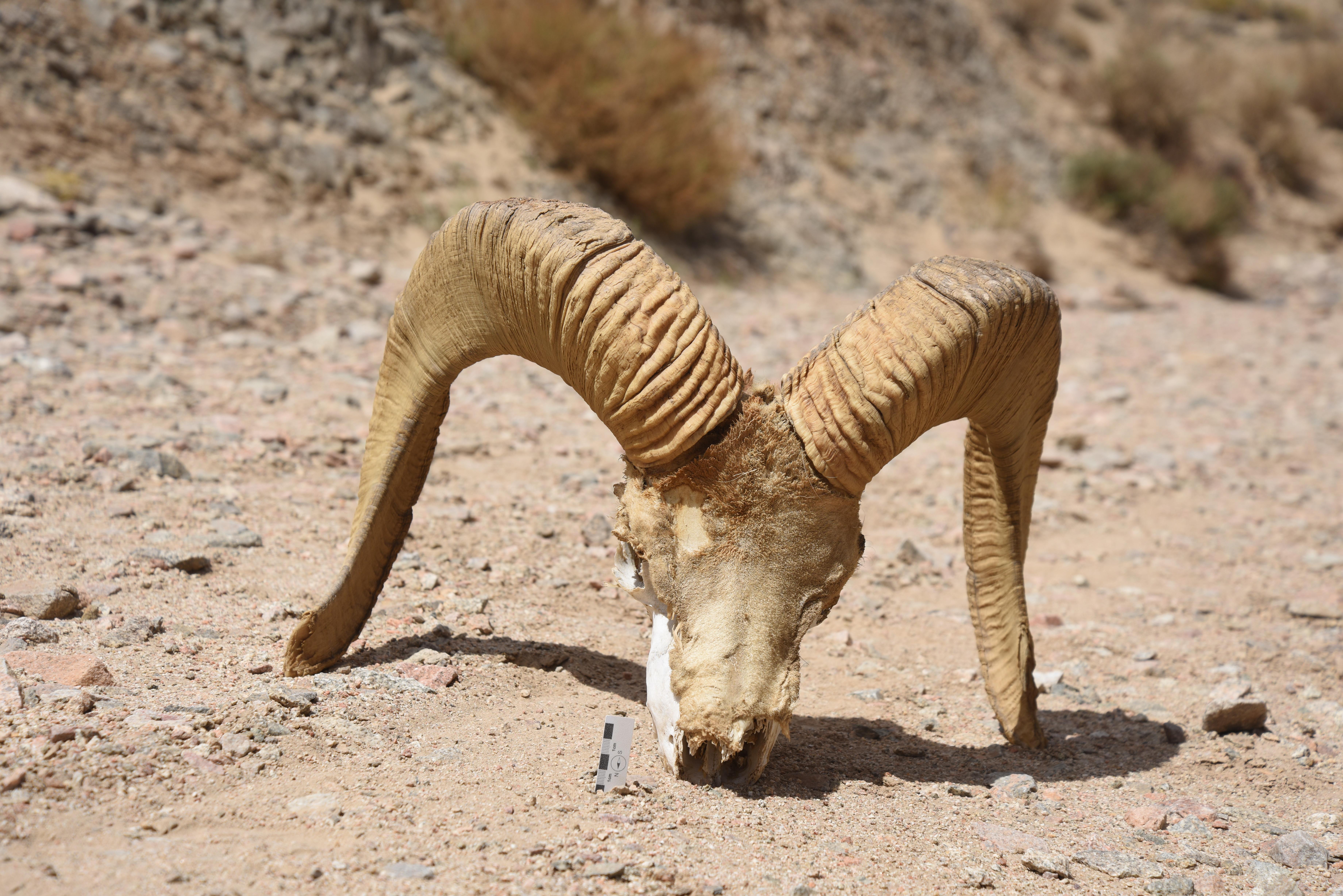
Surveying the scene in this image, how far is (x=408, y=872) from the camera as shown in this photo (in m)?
2.36

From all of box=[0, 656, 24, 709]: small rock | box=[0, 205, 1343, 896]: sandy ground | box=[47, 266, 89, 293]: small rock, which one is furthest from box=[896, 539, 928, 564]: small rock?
box=[47, 266, 89, 293]: small rock

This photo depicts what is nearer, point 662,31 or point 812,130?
point 662,31

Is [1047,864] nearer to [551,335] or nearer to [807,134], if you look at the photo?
[551,335]

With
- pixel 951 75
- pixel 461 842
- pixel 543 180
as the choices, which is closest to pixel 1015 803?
pixel 461 842

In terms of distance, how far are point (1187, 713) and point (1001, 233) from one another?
13.7 meters

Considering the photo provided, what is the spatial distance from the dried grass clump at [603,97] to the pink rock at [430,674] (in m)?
9.82

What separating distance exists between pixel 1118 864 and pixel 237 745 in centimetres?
242

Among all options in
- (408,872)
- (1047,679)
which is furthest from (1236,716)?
(408,872)

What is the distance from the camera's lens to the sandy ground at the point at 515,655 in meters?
2.53

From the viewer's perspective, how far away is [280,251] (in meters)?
9.38

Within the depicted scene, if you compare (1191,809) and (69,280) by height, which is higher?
(1191,809)

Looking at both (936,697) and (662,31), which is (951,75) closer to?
(662,31)

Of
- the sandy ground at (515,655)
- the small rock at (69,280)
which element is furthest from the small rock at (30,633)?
the small rock at (69,280)

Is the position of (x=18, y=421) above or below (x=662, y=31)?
below
